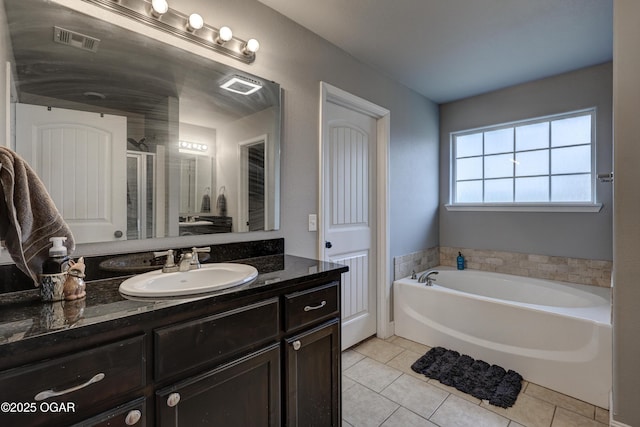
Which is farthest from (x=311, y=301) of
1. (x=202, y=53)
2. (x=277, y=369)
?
(x=202, y=53)

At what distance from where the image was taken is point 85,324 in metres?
0.73

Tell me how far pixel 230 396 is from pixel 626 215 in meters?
2.01

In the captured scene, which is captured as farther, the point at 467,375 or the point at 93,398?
the point at 467,375

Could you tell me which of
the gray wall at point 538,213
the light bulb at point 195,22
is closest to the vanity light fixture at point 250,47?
the light bulb at point 195,22

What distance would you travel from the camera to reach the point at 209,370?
0.95 metres

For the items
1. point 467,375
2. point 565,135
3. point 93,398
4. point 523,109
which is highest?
point 523,109

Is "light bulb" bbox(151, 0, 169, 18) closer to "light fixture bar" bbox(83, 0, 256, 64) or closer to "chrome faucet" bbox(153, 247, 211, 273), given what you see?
"light fixture bar" bbox(83, 0, 256, 64)

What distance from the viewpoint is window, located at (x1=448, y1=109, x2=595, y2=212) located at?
2.73m

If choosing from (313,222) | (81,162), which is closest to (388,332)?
(313,222)

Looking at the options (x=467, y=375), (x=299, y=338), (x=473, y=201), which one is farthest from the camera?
(x=473, y=201)

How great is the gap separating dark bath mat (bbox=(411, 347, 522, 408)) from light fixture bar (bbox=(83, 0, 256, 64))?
2.46m

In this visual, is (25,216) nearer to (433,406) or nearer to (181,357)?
(181,357)

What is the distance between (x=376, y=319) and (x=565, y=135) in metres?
2.53

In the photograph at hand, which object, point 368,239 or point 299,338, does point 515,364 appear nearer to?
point 368,239
